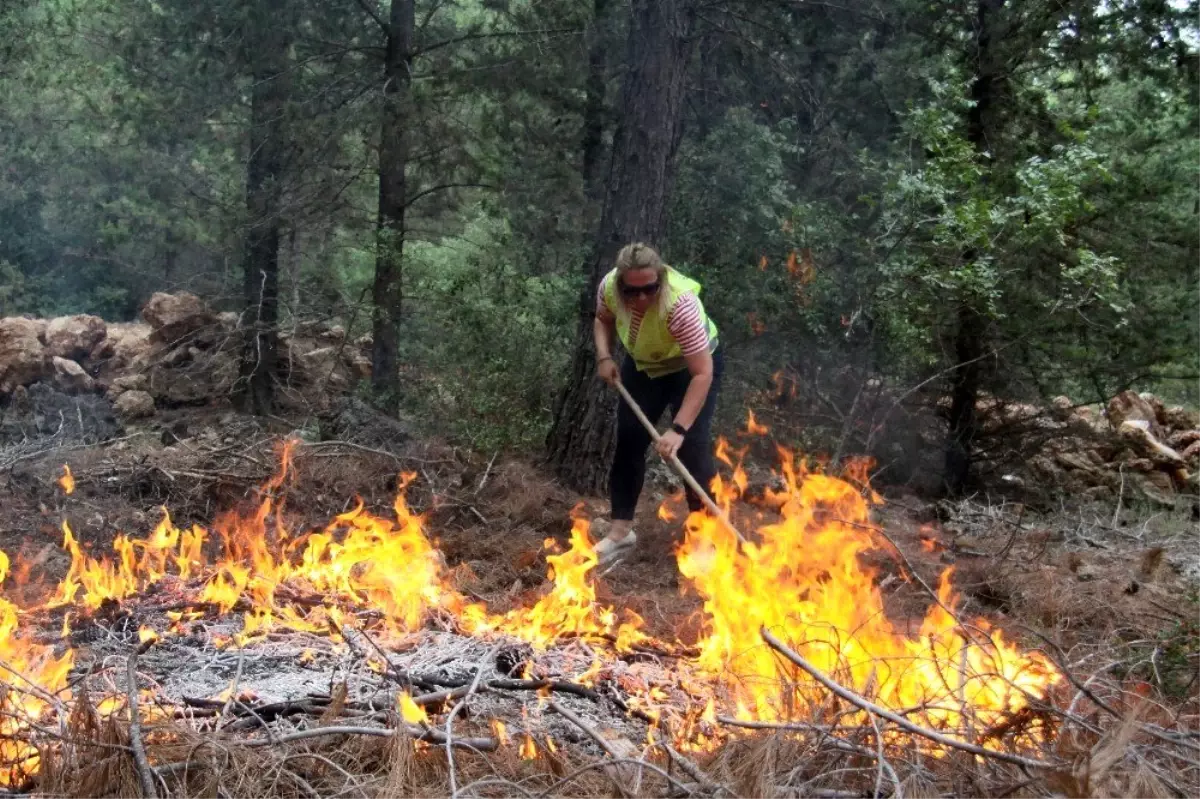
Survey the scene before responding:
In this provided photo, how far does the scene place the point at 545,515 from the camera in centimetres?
645

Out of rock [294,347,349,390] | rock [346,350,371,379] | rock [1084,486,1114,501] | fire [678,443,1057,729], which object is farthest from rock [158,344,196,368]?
rock [1084,486,1114,501]

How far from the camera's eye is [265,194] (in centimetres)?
1012

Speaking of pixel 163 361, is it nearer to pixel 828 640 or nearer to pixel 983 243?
pixel 983 243

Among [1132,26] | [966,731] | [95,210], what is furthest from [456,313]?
[95,210]

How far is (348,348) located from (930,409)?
24.9 feet

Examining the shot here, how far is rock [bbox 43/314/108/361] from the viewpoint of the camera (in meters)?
13.1

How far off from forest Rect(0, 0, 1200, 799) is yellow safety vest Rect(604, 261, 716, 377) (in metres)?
0.79

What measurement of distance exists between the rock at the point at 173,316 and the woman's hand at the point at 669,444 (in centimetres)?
960

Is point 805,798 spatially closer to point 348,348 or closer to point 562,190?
point 562,190

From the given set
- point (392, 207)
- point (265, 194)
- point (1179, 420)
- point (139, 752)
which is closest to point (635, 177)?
point (392, 207)

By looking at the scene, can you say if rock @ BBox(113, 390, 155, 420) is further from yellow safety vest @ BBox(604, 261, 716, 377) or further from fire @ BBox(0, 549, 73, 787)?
yellow safety vest @ BBox(604, 261, 716, 377)

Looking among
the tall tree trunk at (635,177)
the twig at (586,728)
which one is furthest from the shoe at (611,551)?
the twig at (586,728)

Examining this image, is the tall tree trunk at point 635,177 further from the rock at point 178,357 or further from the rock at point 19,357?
the rock at point 19,357

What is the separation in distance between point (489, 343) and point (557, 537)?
12.1 ft
